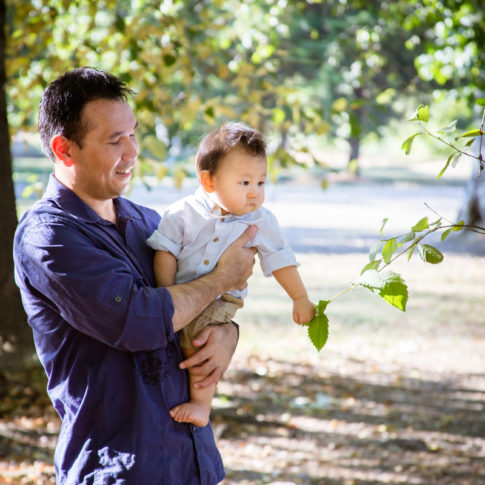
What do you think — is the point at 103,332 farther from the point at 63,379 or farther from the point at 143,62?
the point at 143,62

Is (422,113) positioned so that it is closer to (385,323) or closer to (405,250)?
(405,250)

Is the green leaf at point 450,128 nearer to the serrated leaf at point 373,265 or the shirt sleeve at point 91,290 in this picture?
the serrated leaf at point 373,265

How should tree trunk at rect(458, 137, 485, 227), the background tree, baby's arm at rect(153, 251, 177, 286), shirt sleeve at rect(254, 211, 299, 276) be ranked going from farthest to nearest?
tree trunk at rect(458, 137, 485, 227), the background tree, shirt sleeve at rect(254, 211, 299, 276), baby's arm at rect(153, 251, 177, 286)

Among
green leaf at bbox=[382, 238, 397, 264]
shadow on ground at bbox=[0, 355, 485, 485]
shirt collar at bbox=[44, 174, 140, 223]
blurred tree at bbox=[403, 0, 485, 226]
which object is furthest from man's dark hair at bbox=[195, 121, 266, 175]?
blurred tree at bbox=[403, 0, 485, 226]

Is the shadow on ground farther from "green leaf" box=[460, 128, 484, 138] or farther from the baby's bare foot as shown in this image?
"green leaf" box=[460, 128, 484, 138]

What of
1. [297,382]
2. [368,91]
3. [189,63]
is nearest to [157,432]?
[189,63]

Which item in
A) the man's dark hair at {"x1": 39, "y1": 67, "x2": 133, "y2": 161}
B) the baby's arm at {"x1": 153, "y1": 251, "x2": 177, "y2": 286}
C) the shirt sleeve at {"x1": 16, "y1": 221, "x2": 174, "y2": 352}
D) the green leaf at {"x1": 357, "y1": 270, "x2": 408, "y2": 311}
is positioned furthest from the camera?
the baby's arm at {"x1": 153, "y1": 251, "x2": 177, "y2": 286}

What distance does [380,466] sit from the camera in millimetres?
4684

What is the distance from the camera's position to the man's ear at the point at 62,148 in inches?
80.9

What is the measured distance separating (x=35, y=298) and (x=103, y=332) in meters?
0.25

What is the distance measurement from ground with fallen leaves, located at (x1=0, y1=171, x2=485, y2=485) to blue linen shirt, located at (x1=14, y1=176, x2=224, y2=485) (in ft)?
7.79

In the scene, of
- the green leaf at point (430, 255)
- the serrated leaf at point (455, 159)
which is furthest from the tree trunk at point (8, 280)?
the serrated leaf at point (455, 159)

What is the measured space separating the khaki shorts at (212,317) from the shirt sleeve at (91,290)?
1.06 feet

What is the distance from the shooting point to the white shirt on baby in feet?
7.68
